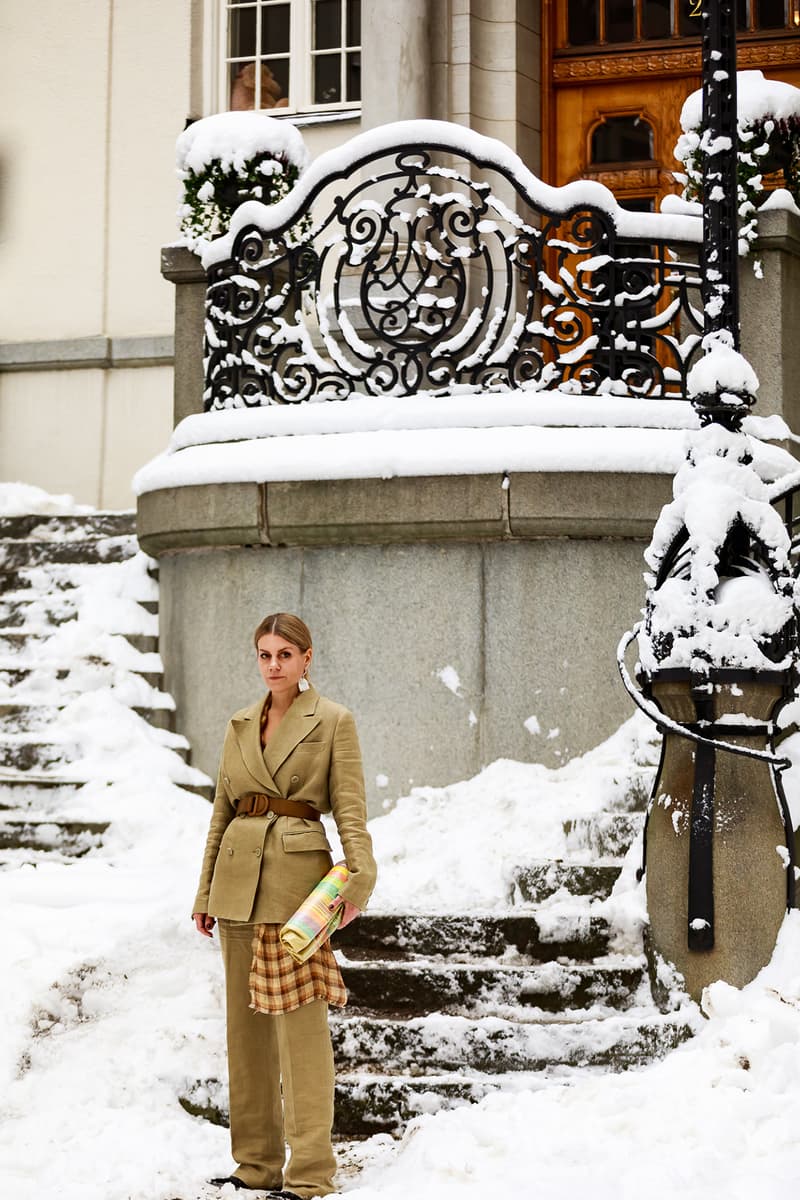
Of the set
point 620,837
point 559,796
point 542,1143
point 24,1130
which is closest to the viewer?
point 542,1143

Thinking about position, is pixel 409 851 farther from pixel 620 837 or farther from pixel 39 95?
pixel 39 95

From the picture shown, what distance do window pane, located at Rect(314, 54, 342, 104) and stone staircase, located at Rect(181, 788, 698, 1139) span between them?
8.44 m

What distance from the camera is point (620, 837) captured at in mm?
7645

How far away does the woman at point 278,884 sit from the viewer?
17.4 feet

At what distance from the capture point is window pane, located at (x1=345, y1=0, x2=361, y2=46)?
47.0 feet

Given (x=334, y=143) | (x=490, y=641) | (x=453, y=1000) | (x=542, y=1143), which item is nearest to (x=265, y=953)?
(x=542, y=1143)

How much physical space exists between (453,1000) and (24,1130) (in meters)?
1.67

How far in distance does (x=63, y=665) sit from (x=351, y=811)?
4545 mm

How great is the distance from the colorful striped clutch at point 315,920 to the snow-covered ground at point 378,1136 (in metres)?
0.68

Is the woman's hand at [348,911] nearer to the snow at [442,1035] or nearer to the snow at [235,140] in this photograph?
the snow at [442,1035]

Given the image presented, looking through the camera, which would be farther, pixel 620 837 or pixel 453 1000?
pixel 620 837

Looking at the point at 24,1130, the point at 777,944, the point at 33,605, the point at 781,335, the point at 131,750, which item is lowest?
the point at 24,1130

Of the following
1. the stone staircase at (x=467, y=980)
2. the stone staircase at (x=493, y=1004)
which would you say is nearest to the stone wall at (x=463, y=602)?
the stone staircase at (x=467, y=980)

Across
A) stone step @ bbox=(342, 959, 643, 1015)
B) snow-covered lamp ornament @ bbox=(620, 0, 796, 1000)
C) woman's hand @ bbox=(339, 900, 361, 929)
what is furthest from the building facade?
woman's hand @ bbox=(339, 900, 361, 929)
